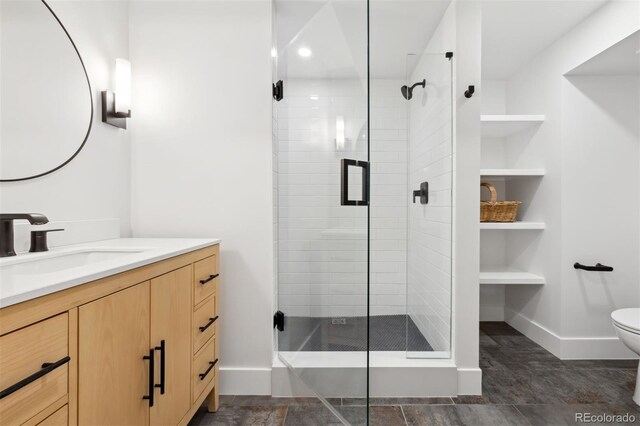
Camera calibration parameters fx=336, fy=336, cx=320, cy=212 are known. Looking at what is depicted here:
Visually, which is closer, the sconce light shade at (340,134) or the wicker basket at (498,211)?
the sconce light shade at (340,134)

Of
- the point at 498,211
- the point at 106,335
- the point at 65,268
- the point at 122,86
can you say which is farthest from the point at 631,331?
the point at 122,86

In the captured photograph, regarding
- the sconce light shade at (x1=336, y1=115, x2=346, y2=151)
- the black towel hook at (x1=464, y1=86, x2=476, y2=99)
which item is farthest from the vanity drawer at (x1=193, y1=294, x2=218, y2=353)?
the black towel hook at (x1=464, y1=86, x2=476, y2=99)

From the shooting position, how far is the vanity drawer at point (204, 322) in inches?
57.9

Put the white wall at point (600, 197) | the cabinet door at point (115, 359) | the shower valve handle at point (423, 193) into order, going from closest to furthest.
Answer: the cabinet door at point (115, 359) < the shower valve handle at point (423, 193) < the white wall at point (600, 197)

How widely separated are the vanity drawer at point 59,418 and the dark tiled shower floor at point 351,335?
1.01m

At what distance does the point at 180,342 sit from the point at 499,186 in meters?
2.88

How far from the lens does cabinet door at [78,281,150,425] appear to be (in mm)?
841

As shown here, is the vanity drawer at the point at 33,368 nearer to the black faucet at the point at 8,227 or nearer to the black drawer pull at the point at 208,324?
the black faucet at the point at 8,227

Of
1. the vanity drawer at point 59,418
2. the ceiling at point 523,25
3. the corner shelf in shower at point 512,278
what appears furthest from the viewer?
the corner shelf in shower at point 512,278

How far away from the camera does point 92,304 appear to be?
860mm

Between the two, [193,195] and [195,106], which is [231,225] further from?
[195,106]

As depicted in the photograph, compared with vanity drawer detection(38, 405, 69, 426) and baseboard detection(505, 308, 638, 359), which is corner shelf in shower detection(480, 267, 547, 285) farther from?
vanity drawer detection(38, 405, 69, 426)

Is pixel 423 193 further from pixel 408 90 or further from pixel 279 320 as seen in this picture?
pixel 279 320

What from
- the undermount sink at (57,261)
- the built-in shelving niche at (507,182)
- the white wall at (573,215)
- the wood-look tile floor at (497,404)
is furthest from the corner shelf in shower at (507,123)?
the undermount sink at (57,261)
